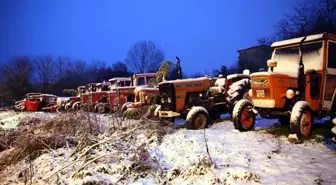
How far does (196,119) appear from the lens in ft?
26.2

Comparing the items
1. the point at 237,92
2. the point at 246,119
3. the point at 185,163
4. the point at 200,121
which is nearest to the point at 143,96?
the point at 200,121

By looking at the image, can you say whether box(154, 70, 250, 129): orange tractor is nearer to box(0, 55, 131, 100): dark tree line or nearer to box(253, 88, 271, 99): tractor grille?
box(253, 88, 271, 99): tractor grille

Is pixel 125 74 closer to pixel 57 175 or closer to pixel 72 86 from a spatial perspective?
pixel 72 86

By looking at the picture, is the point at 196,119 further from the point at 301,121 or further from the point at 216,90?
the point at 301,121

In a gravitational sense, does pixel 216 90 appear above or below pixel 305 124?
above

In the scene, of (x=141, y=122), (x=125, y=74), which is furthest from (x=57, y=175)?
(x=125, y=74)

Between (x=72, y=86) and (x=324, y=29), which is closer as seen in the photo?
(x=324, y=29)

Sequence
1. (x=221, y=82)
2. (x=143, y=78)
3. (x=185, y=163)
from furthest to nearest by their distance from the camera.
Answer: (x=143, y=78) → (x=221, y=82) → (x=185, y=163)

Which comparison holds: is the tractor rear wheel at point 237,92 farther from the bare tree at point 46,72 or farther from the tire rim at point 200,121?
the bare tree at point 46,72

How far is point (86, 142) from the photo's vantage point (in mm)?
5352

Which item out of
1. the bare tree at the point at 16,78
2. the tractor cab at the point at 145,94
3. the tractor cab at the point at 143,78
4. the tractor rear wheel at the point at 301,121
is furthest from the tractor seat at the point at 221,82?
the bare tree at the point at 16,78

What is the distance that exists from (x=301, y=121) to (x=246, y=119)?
5.13 ft

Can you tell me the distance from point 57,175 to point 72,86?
143 feet

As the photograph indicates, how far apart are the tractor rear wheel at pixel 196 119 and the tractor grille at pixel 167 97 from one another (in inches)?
37.3
